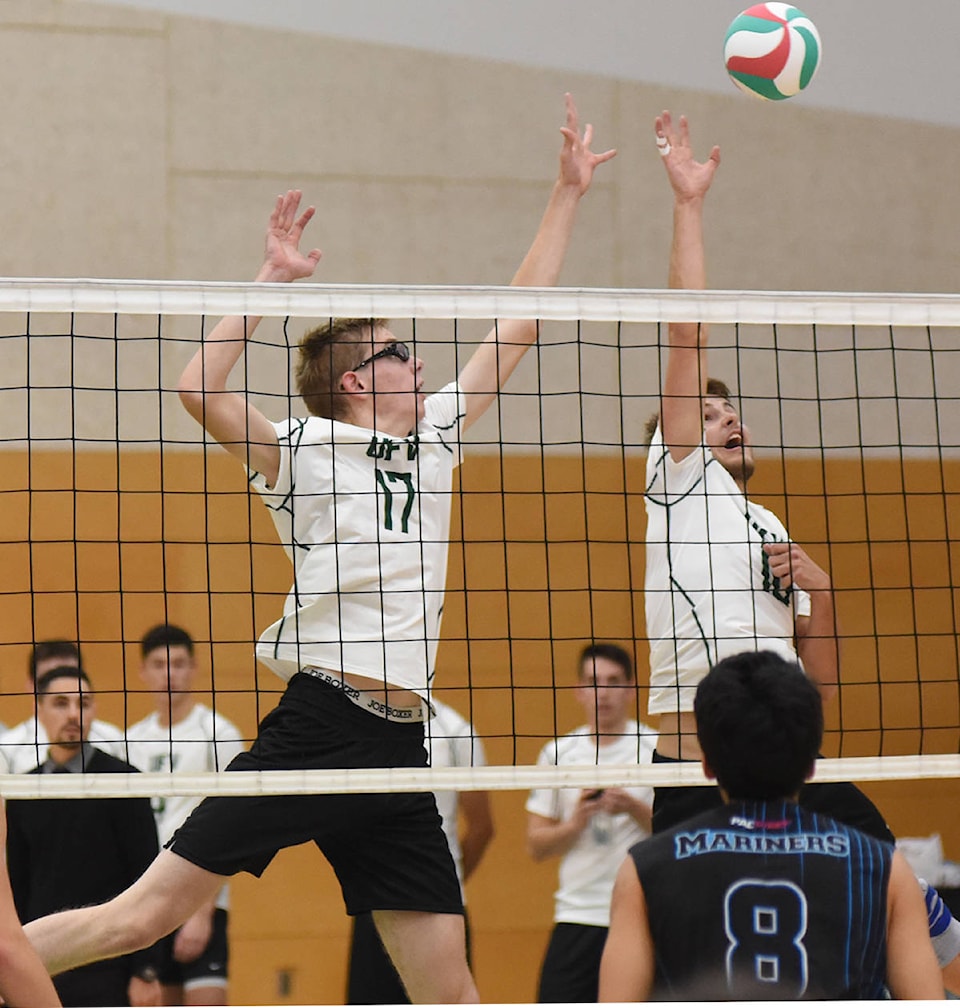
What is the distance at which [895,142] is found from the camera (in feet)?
28.2

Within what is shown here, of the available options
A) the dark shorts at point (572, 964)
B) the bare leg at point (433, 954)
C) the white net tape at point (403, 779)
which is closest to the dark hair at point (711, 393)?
the white net tape at point (403, 779)

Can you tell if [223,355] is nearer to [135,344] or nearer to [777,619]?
[777,619]

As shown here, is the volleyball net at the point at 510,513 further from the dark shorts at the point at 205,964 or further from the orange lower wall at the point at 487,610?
the dark shorts at the point at 205,964

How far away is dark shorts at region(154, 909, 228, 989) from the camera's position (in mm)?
6469

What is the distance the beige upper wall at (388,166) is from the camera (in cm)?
805

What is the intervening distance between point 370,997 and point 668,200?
453 cm

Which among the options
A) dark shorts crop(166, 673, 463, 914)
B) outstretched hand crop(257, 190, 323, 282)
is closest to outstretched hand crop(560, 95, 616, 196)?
outstretched hand crop(257, 190, 323, 282)

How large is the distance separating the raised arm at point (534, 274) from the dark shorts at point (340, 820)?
0.99m

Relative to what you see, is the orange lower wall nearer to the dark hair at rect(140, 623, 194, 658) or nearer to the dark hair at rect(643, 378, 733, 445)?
the dark hair at rect(140, 623, 194, 658)

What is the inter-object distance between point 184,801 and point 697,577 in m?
2.97

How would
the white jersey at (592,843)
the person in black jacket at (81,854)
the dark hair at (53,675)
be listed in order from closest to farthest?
the person in black jacket at (81,854) → the white jersey at (592,843) → the dark hair at (53,675)

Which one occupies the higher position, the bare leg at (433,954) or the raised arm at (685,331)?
the raised arm at (685,331)

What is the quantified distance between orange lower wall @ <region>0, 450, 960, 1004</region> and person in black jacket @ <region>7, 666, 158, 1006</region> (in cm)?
152

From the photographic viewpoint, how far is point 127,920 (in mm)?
3883
